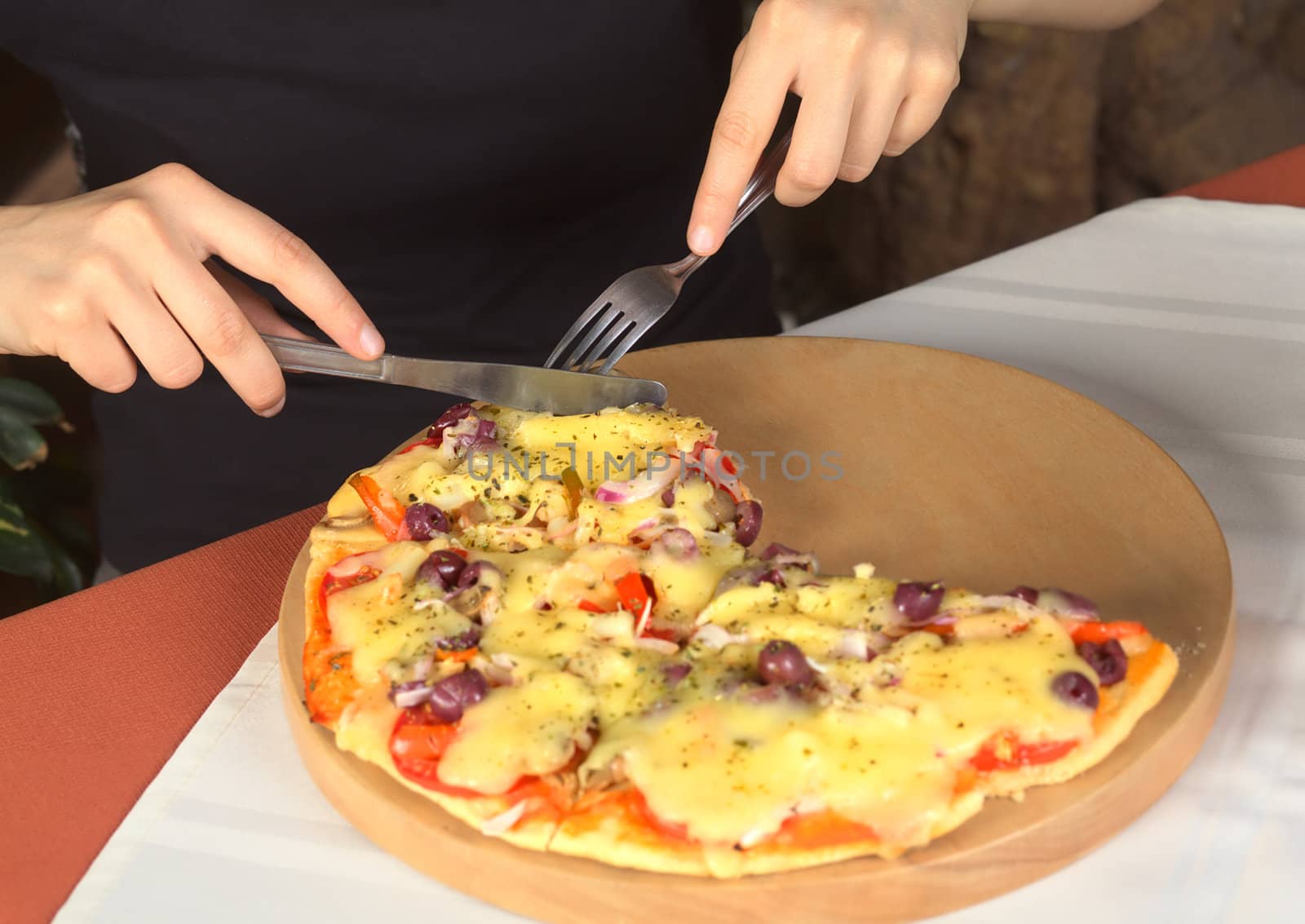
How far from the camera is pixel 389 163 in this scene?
6.32ft

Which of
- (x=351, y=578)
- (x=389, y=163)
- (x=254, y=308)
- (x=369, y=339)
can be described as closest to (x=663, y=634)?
(x=351, y=578)

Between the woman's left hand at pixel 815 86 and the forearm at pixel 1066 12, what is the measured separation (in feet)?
1.22

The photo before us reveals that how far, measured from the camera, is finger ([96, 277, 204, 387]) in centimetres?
135

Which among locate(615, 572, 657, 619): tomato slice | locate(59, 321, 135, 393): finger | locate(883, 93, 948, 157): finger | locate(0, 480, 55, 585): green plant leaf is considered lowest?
locate(0, 480, 55, 585): green plant leaf

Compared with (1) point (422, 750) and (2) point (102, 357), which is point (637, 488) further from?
(2) point (102, 357)

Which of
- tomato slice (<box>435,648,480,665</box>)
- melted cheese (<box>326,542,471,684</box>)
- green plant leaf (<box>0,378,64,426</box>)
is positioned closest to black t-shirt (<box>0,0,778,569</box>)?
green plant leaf (<box>0,378,64,426</box>)

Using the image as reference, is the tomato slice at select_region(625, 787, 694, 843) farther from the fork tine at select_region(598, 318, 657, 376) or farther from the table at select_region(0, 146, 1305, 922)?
the fork tine at select_region(598, 318, 657, 376)

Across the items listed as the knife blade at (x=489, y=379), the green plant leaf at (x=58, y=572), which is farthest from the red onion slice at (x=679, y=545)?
the green plant leaf at (x=58, y=572)

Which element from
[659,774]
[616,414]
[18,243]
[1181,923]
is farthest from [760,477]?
[18,243]

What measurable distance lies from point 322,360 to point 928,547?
0.65 m

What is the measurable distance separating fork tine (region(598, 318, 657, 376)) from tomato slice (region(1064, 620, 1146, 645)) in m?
0.62

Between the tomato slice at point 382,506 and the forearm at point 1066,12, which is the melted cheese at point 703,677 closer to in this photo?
the tomato slice at point 382,506

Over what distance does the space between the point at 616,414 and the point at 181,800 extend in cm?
58

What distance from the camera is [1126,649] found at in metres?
1.16
